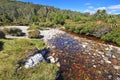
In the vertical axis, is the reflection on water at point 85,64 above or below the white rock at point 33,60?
below

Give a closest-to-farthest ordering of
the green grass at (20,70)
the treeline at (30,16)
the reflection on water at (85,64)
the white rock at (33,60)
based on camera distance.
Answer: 1. the green grass at (20,70)
2. the white rock at (33,60)
3. the reflection on water at (85,64)
4. the treeline at (30,16)

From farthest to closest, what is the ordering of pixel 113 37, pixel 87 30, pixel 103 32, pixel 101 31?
1. pixel 87 30
2. pixel 101 31
3. pixel 103 32
4. pixel 113 37

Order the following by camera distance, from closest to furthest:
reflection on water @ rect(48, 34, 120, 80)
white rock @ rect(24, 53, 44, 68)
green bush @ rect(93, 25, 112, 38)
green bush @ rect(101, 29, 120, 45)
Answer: white rock @ rect(24, 53, 44, 68), reflection on water @ rect(48, 34, 120, 80), green bush @ rect(101, 29, 120, 45), green bush @ rect(93, 25, 112, 38)

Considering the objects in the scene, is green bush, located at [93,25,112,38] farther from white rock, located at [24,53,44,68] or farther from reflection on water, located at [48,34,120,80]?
white rock, located at [24,53,44,68]

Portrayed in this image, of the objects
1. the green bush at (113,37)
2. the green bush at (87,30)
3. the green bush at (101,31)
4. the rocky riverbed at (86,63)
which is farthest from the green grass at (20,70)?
the green bush at (87,30)

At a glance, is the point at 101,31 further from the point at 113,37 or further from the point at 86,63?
the point at 86,63

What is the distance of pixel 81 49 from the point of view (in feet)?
58.5

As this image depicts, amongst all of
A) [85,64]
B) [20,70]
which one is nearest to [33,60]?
[20,70]

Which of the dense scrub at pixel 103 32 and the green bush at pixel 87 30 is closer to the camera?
the dense scrub at pixel 103 32

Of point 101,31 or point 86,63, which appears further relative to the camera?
point 101,31

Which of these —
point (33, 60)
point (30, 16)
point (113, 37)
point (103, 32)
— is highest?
point (103, 32)

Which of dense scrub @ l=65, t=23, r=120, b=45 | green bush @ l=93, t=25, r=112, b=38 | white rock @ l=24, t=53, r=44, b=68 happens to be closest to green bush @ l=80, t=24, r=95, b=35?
dense scrub @ l=65, t=23, r=120, b=45

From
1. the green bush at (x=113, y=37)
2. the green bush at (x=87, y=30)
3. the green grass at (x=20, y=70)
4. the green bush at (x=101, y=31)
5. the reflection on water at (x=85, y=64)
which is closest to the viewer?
the green grass at (x=20, y=70)

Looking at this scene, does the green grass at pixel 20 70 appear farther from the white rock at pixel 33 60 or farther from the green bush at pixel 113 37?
the green bush at pixel 113 37
